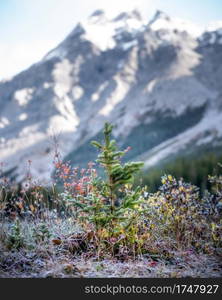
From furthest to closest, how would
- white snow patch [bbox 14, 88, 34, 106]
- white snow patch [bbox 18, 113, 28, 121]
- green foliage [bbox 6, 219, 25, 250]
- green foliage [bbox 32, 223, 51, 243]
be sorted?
white snow patch [bbox 14, 88, 34, 106]
white snow patch [bbox 18, 113, 28, 121]
green foliage [bbox 6, 219, 25, 250]
green foliage [bbox 32, 223, 51, 243]

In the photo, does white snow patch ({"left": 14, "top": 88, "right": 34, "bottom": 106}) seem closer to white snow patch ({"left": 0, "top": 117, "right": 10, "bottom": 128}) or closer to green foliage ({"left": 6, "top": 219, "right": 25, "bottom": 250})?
white snow patch ({"left": 0, "top": 117, "right": 10, "bottom": 128})

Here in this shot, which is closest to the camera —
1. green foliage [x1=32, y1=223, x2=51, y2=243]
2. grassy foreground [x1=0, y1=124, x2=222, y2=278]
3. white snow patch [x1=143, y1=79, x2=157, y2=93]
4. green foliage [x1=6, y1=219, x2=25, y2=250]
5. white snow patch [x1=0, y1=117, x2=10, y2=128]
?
grassy foreground [x1=0, y1=124, x2=222, y2=278]

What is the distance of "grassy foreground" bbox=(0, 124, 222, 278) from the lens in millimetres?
4242

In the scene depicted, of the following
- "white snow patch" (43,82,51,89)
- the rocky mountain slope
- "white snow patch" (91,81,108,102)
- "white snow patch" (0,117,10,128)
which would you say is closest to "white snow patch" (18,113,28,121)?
the rocky mountain slope

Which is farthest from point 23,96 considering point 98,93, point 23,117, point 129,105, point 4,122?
point 129,105

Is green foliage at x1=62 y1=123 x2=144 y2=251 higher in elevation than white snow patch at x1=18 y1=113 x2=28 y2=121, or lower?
lower

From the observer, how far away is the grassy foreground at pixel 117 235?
167 inches

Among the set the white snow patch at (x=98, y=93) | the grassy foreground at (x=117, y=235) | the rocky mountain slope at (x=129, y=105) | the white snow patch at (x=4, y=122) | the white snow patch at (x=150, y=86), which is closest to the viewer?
the grassy foreground at (x=117, y=235)

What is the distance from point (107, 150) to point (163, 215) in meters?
1.60

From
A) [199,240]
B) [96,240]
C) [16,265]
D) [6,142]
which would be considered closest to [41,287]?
[16,265]

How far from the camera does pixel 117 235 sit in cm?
484

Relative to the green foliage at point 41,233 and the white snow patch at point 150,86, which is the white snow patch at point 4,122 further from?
the green foliage at point 41,233

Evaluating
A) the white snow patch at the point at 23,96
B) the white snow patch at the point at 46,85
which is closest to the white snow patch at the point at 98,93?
the white snow patch at the point at 46,85

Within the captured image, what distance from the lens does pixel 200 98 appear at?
156250 mm
